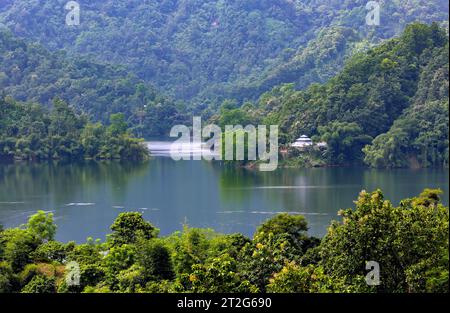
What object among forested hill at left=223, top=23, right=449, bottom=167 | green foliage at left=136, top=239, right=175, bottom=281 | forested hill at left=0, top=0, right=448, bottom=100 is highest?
forested hill at left=0, top=0, right=448, bottom=100

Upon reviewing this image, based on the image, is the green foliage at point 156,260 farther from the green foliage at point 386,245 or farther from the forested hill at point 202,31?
the forested hill at point 202,31

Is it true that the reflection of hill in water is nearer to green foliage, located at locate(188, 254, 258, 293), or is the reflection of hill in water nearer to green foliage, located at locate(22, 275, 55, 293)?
green foliage, located at locate(22, 275, 55, 293)

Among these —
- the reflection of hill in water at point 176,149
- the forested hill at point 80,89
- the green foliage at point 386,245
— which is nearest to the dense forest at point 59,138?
the reflection of hill in water at point 176,149

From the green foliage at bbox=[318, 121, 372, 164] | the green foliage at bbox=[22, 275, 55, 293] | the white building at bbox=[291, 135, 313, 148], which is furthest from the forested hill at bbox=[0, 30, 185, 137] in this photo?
the green foliage at bbox=[22, 275, 55, 293]

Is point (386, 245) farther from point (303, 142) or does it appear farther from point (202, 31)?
point (202, 31)

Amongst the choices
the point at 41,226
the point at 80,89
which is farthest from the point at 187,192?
the point at 80,89

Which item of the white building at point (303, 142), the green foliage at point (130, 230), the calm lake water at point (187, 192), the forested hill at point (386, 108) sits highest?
the forested hill at point (386, 108)
